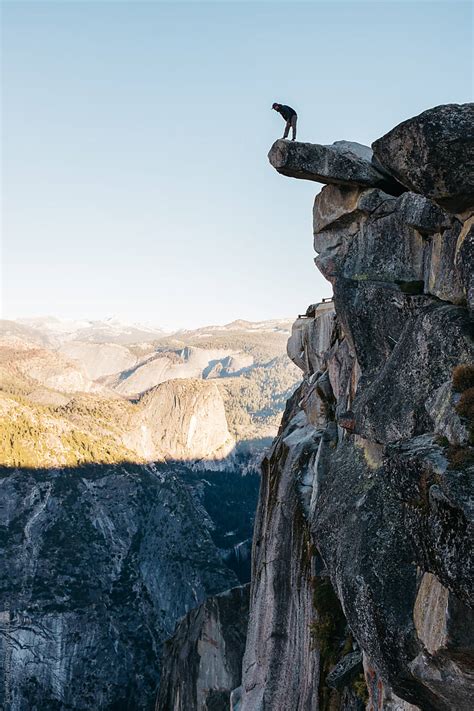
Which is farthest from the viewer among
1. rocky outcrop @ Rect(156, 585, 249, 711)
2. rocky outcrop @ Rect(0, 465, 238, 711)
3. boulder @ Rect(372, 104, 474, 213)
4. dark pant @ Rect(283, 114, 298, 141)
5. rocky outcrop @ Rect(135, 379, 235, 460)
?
rocky outcrop @ Rect(135, 379, 235, 460)

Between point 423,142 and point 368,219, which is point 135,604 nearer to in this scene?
point 368,219

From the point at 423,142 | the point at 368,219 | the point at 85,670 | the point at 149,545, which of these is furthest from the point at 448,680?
the point at 149,545

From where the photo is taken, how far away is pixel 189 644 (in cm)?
3922

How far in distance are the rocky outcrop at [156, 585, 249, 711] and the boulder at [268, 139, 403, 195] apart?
25.0m

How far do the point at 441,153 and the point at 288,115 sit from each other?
1127 cm

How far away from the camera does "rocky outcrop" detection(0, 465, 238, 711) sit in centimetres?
7581

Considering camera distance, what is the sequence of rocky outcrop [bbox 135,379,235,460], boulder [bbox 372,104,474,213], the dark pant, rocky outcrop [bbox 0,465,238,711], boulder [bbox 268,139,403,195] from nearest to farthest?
boulder [bbox 372,104,474,213]
boulder [bbox 268,139,403,195]
the dark pant
rocky outcrop [bbox 0,465,238,711]
rocky outcrop [bbox 135,379,235,460]

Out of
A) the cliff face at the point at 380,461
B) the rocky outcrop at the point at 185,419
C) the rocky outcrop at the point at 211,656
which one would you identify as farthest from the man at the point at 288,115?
the rocky outcrop at the point at 185,419

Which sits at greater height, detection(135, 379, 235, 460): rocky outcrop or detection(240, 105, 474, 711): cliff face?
detection(240, 105, 474, 711): cliff face

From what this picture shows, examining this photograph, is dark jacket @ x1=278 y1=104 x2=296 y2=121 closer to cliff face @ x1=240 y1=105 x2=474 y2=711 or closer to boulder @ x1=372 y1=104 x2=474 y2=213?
cliff face @ x1=240 y1=105 x2=474 y2=711

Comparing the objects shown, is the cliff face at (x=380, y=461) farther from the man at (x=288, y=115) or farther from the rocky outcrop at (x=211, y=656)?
the rocky outcrop at (x=211, y=656)

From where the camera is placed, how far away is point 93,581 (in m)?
89.2

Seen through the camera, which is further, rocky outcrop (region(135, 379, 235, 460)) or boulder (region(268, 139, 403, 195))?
rocky outcrop (region(135, 379, 235, 460))

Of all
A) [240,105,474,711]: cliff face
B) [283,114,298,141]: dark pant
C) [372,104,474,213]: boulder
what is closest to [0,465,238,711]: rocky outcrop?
[240,105,474,711]: cliff face
